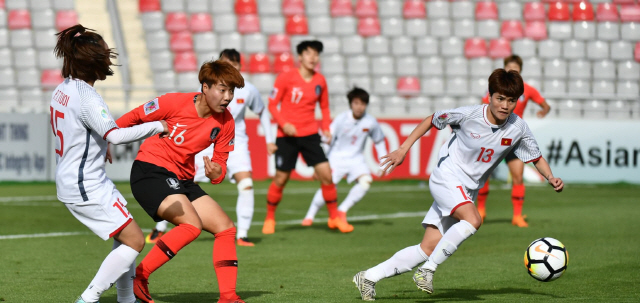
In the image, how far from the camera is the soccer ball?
6418 mm

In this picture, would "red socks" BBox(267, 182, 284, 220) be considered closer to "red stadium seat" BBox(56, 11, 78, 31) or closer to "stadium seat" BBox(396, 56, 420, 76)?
"stadium seat" BBox(396, 56, 420, 76)

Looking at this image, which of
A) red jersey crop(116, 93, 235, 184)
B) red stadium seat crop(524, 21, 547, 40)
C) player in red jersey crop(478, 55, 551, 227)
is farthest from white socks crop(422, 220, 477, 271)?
red stadium seat crop(524, 21, 547, 40)

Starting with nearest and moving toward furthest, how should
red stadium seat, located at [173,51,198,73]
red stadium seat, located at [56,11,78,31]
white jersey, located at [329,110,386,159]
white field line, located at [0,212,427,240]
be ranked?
white field line, located at [0,212,427,240] < white jersey, located at [329,110,386,159] < red stadium seat, located at [173,51,198,73] < red stadium seat, located at [56,11,78,31]

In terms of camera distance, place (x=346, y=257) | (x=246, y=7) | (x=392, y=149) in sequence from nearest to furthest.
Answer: (x=346, y=257)
(x=392, y=149)
(x=246, y=7)

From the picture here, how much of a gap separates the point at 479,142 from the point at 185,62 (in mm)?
15467

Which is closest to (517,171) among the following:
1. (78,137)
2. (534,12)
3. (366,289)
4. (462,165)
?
(462,165)

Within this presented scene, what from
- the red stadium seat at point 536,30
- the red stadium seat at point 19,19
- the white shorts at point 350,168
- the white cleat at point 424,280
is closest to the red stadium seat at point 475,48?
the red stadium seat at point 536,30

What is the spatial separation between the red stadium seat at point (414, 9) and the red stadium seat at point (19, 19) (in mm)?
9325

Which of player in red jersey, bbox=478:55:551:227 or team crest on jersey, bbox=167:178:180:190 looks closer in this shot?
team crest on jersey, bbox=167:178:180:190

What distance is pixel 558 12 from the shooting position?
77.5ft

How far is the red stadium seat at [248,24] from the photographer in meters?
22.2

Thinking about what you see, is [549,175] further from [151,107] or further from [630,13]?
[630,13]

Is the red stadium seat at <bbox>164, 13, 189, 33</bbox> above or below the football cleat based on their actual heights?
above

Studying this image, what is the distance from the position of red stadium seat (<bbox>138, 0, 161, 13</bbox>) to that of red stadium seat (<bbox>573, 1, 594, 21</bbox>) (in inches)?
428
